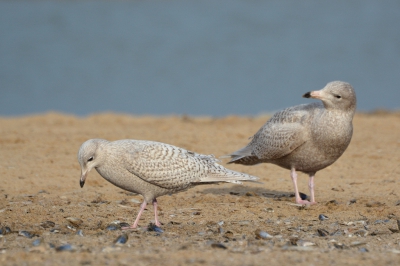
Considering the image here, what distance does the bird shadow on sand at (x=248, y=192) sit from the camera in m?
9.95

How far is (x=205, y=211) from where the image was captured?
8.67m

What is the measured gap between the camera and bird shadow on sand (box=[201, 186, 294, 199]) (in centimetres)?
995

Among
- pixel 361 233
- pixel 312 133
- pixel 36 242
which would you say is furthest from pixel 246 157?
pixel 36 242

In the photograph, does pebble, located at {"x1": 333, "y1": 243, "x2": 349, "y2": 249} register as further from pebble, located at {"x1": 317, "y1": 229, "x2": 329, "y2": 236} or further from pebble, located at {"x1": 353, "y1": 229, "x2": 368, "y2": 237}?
pebble, located at {"x1": 353, "y1": 229, "x2": 368, "y2": 237}

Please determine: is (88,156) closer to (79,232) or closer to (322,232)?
(79,232)

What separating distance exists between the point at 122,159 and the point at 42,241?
1.44 metres

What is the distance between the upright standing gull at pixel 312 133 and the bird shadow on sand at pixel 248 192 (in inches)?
23.2

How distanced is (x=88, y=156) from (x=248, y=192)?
3134 mm

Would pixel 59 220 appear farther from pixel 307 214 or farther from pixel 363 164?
pixel 363 164

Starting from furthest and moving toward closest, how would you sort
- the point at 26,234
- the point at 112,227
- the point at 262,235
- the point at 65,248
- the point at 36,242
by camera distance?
1. the point at 112,227
2. the point at 26,234
3. the point at 262,235
4. the point at 36,242
5. the point at 65,248

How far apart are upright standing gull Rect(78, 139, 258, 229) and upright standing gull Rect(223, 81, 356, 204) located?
1061 mm

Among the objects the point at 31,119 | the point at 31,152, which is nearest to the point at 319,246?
the point at 31,152

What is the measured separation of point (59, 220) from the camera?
8.11 metres

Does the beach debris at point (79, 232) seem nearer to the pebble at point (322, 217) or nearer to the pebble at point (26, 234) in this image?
the pebble at point (26, 234)
